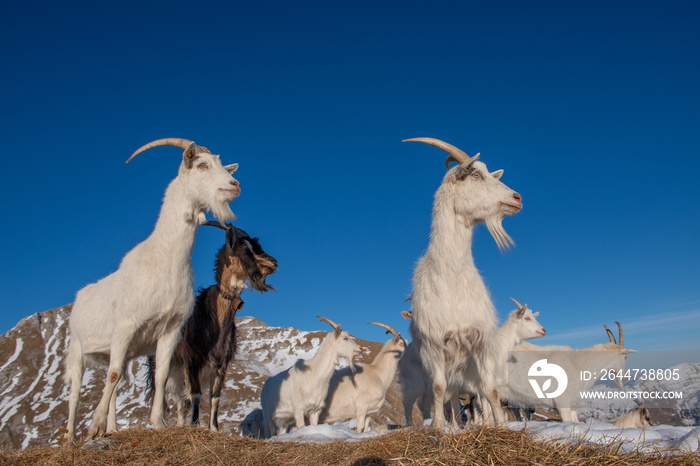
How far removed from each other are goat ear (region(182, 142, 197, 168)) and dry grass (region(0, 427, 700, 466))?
11.6ft

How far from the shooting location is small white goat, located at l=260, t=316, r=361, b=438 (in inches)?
487

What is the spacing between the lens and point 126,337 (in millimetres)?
5762

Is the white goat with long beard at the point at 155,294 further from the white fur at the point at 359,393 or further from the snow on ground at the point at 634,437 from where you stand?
the white fur at the point at 359,393

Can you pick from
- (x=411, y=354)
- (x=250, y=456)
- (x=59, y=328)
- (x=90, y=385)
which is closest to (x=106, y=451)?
(x=250, y=456)

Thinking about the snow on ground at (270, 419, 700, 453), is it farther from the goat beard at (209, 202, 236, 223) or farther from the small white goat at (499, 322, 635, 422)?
the small white goat at (499, 322, 635, 422)

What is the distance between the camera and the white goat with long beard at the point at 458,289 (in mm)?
5816

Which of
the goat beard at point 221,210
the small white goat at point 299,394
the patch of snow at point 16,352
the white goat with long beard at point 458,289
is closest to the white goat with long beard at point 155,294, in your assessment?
the goat beard at point 221,210

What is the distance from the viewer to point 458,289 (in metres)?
5.98

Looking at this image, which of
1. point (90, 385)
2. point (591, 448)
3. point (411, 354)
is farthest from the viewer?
point (90, 385)

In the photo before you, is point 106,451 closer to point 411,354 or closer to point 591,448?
point 591,448

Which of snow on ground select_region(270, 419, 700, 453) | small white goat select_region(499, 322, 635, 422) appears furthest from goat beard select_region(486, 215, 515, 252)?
small white goat select_region(499, 322, 635, 422)

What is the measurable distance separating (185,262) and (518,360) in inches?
345

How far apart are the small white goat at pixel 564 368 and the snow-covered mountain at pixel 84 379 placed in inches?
1094

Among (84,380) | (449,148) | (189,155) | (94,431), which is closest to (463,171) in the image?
(449,148)
